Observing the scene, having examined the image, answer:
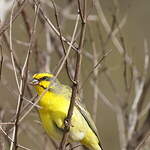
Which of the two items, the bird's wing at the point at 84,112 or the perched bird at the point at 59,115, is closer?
the perched bird at the point at 59,115

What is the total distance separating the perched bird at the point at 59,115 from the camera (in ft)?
13.4

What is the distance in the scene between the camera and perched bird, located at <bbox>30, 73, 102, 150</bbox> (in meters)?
4.10

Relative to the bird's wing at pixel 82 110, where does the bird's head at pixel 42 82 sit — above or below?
above

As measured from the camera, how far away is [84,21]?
2.98m

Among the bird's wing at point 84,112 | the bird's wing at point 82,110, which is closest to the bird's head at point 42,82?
the bird's wing at point 82,110

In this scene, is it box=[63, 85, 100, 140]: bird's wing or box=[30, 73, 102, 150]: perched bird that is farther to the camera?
box=[63, 85, 100, 140]: bird's wing

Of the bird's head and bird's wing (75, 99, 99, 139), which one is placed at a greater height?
the bird's head

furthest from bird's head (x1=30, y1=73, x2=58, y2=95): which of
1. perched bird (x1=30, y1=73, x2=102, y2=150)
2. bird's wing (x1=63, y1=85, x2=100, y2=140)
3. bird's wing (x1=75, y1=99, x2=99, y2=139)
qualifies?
bird's wing (x1=75, y1=99, x2=99, y2=139)

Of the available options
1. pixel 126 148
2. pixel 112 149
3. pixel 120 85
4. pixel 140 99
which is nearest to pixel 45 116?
pixel 126 148

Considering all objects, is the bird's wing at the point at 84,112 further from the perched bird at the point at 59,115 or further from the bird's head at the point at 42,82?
the bird's head at the point at 42,82

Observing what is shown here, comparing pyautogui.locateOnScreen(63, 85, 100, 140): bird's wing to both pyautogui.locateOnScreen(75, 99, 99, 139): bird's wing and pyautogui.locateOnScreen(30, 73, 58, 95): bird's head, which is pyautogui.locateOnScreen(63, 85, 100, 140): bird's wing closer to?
pyautogui.locateOnScreen(75, 99, 99, 139): bird's wing

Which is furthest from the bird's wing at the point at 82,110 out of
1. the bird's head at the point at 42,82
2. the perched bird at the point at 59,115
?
the bird's head at the point at 42,82

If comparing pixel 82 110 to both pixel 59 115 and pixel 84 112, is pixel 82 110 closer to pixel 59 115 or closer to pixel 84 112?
pixel 84 112

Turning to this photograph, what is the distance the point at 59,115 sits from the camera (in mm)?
4078
